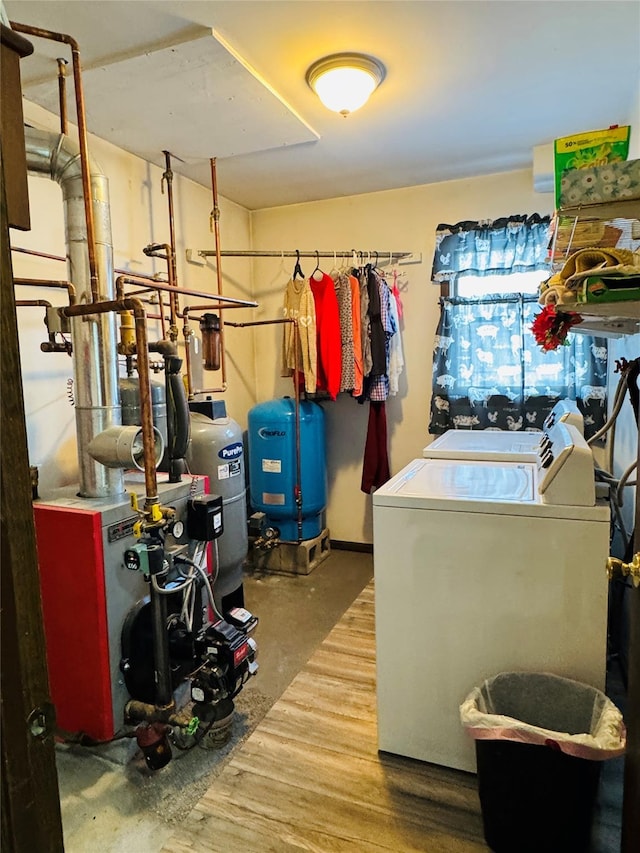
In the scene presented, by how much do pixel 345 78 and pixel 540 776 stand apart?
2471 millimetres

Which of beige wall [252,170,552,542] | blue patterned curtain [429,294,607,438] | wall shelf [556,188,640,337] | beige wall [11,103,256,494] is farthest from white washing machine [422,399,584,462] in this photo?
beige wall [11,103,256,494]

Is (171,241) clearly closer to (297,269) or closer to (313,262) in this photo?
(297,269)

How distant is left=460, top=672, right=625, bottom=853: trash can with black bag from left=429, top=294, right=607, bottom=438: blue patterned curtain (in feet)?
7.03

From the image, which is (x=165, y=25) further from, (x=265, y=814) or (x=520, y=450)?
(x=265, y=814)

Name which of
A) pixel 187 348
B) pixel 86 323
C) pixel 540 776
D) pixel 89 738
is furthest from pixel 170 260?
pixel 540 776

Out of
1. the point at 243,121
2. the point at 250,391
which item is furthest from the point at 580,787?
the point at 250,391

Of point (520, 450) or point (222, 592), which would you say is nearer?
point (520, 450)

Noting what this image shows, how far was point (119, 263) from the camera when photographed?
2.83 m

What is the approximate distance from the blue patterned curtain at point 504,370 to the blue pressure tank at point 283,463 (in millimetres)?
878

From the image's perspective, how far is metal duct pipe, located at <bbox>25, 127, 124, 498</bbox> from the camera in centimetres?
186

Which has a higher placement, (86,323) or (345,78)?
(345,78)

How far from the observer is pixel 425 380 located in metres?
3.72

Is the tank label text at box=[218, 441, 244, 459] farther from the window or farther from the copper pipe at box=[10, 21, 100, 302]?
the window

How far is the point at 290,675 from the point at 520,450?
58.3 inches
